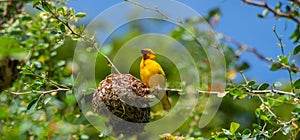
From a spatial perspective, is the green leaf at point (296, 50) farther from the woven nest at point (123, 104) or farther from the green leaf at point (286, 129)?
the woven nest at point (123, 104)

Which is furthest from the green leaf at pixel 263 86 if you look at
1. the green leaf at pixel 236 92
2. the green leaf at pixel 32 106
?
the green leaf at pixel 32 106

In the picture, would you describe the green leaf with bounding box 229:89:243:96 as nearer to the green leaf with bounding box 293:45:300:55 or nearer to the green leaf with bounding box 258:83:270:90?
the green leaf with bounding box 258:83:270:90

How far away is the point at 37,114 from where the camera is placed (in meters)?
2.13

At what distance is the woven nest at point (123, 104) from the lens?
2.44 m

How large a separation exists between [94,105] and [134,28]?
22.4 feet

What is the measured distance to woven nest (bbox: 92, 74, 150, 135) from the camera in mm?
2441

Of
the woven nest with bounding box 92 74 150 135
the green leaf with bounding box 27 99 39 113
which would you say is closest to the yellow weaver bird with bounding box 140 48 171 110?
the woven nest with bounding box 92 74 150 135

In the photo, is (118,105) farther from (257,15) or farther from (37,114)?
(257,15)

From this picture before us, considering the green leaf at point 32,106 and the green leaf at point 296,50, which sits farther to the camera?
the green leaf at point 32,106

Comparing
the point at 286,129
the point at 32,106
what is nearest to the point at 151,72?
the point at 32,106

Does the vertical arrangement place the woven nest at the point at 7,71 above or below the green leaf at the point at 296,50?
below

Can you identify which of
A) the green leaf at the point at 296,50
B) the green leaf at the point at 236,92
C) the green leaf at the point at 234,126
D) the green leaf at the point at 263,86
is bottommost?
the green leaf at the point at 234,126

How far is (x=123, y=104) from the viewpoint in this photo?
2.44m

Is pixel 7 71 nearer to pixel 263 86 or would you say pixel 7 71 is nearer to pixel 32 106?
pixel 32 106
